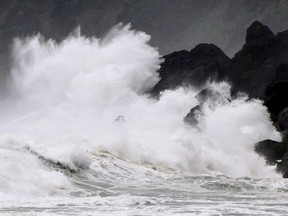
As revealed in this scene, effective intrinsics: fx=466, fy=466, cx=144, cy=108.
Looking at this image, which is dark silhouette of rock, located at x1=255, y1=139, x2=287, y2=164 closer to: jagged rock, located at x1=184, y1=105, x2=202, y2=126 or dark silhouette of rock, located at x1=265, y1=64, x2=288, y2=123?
dark silhouette of rock, located at x1=265, y1=64, x2=288, y2=123

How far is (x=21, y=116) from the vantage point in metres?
69.8

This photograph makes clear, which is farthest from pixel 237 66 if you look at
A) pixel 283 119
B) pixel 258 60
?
pixel 283 119

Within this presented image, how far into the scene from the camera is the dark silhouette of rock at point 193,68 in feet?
170

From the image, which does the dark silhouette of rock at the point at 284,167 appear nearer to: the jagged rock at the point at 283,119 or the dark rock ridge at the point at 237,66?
the jagged rock at the point at 283,119

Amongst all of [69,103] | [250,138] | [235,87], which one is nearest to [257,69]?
[235,87]

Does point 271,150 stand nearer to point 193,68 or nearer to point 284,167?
point 284,167

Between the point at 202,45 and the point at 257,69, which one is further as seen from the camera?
the point at 202,45

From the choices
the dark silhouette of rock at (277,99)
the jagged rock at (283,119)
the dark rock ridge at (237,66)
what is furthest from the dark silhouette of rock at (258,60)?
the jagged rock at (283,119)

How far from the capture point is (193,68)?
53906 mm

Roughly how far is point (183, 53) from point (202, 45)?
268 centimetres

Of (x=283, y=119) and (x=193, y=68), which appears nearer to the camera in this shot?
(x=283, y=119)

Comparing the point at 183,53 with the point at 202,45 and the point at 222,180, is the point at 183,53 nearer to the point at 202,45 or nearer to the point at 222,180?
the point at 202,45

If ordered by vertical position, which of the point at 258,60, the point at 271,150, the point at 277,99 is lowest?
the point at 271,150

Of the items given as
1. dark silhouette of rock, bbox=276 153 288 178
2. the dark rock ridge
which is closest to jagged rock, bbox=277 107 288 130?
dark silhouette of rock, bbox=276 153 288 178
